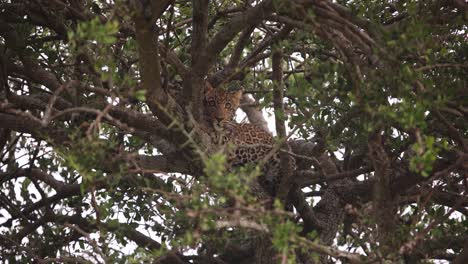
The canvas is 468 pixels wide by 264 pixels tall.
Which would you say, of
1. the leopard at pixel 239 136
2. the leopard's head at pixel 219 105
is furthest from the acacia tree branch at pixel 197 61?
the leopard's head at pixel 219 105

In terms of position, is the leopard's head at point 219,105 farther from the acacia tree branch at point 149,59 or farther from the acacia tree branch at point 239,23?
the acacia tree branch at point 149,59

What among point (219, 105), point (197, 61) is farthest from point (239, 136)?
point (197, 61)

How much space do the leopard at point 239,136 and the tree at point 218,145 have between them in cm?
35

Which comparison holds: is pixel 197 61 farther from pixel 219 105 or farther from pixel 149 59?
pixel 219 105

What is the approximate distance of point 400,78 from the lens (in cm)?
412

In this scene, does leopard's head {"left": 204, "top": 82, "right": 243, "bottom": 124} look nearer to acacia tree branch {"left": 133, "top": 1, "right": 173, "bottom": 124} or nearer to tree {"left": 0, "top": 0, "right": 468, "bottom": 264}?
tree {"left": 0, "top": 0, "right": 468, "bottom": 264}

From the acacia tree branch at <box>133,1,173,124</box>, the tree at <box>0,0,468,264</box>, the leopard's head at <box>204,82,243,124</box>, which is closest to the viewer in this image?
the tree at <box>0,0,468,264</box>

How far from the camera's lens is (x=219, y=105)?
311 inches

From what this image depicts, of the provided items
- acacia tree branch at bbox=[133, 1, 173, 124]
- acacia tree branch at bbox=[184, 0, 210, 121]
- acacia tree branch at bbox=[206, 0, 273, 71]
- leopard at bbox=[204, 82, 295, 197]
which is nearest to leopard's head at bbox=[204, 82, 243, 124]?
leopard at bbox=[204, 82, 295, 197]

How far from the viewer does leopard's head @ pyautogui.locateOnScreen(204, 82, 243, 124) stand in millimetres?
7855

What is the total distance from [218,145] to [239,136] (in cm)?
316

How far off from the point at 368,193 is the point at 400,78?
2.45 m

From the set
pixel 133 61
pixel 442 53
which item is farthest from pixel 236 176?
pixel 133 61

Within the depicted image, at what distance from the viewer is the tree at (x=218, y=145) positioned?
158 inches
